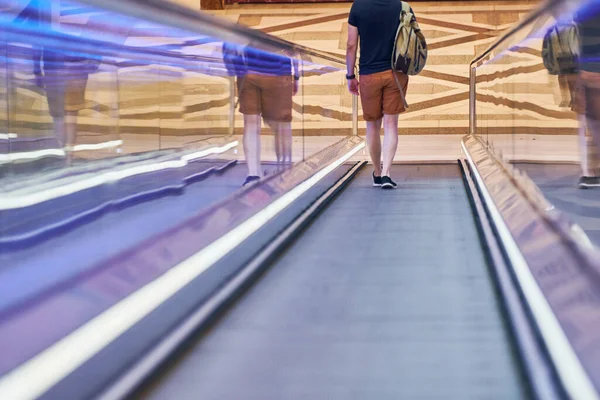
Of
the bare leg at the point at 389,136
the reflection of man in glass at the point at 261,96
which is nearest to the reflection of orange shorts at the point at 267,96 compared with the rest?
the reflection of man in glass at the point at 261,96

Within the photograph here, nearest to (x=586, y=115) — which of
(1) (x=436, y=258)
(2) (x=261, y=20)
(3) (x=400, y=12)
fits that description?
(1) (x=436, y=258)

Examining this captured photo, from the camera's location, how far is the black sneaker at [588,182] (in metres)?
2.49

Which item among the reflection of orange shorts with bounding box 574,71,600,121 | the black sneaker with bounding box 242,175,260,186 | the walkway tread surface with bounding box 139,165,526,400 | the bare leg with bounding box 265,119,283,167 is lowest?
the walkway tread surface with bounding box 139,165,526,400

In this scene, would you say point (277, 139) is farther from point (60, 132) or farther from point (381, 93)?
point (60, 132)

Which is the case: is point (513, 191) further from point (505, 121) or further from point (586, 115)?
point (586, 115)

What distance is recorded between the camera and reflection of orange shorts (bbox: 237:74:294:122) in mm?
4065

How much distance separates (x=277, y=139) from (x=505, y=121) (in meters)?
1.18

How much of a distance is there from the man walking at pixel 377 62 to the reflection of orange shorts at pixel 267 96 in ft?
2.54

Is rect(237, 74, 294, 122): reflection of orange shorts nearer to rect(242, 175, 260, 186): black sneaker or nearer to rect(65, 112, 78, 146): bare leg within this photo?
rect(242, 175, 260, 186): black sneaker

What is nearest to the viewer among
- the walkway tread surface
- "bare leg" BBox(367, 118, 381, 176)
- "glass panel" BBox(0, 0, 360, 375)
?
"glass panel" BBox(0, 0, 360, 375)

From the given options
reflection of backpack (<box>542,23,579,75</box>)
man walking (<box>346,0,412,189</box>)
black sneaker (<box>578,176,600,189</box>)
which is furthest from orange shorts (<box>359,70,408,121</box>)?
black sneaker (<box>578,176,600,189</box>)

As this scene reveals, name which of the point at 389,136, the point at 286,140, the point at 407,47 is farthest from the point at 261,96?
the point at 389,136

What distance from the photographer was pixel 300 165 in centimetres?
541

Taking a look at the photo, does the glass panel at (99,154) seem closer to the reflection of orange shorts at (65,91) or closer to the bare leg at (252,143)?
the reflection of orange shorts at (65,91)
